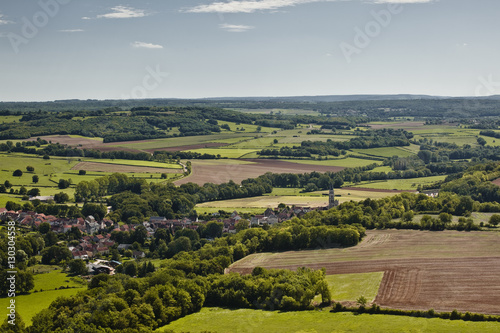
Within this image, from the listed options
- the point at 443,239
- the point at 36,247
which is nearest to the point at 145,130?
the point at 36,247

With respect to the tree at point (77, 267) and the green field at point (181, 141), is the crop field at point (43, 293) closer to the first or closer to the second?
the tree at point (77, 267)

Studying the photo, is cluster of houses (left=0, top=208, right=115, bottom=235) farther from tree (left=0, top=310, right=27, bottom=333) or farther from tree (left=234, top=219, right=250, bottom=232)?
tree (left=0, top=310, right=27, bottom=333)

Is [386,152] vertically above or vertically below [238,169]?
above

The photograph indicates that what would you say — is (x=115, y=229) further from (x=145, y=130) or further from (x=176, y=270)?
(x=145, y=130)

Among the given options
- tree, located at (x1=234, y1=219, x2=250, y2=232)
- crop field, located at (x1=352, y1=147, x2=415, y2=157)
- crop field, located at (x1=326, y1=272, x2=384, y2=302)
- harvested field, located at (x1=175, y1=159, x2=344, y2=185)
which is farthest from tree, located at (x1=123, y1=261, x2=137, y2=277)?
crop field, located at (x1=352, y1=147, x2=415, y2=157)

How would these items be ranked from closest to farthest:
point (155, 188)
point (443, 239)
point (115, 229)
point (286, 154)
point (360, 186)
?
point (443, 239)
point (115, 229)
point (155, 188)
point (360, 186)
point (286, 154)

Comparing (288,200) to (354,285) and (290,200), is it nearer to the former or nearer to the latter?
(290,200)

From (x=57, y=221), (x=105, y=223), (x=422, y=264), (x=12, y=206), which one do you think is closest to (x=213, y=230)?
(x=105, y=223)
